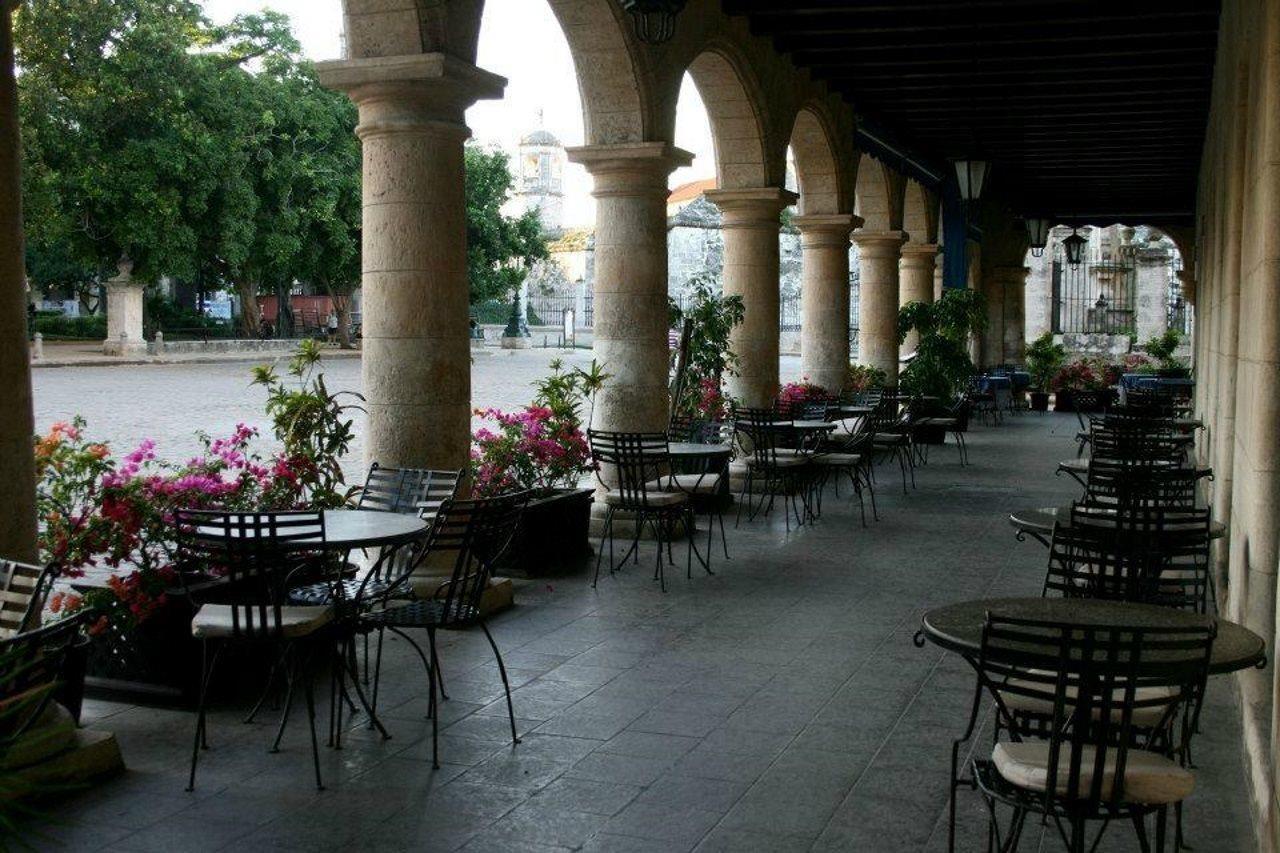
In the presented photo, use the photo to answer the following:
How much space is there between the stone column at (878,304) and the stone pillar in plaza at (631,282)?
23.6 ft

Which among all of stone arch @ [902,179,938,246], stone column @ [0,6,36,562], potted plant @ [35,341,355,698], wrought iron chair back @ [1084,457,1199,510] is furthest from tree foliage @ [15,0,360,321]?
wrought iron chair back @ [1084,457,1199,510]

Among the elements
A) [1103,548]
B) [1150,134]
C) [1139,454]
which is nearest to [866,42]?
[1139,454]

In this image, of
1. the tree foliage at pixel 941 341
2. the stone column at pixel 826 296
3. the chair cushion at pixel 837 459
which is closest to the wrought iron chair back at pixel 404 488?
the chair cushion at pixel 837 459

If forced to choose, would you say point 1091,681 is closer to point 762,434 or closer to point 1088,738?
point 1088,738

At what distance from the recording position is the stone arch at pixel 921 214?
19359 millimetres

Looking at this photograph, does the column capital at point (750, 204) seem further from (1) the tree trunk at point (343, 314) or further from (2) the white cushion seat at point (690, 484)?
(1) the tree trunk at point (343, 314)

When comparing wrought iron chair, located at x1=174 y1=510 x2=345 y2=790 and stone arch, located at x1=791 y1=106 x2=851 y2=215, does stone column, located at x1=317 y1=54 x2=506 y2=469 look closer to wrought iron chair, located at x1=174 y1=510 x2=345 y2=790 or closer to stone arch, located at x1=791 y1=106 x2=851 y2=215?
wrought iron chair, located at x1=174 y1=510 x2=345 y2=790

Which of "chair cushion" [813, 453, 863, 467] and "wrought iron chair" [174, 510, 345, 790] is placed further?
"chair cushion" [813, 453, 863, 467]

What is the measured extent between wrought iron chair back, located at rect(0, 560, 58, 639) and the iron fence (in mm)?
30226

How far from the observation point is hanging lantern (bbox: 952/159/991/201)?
10.6 metres

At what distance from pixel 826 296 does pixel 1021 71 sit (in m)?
3.18

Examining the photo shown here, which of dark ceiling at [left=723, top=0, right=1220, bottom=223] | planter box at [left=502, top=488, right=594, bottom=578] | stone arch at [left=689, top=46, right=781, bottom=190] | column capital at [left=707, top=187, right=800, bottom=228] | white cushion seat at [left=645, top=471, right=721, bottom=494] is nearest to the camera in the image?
planter box at [left=502, top=488, right=594, bottom=578]

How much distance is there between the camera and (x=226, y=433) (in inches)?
616

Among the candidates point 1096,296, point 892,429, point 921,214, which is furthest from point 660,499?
point 1096,296
